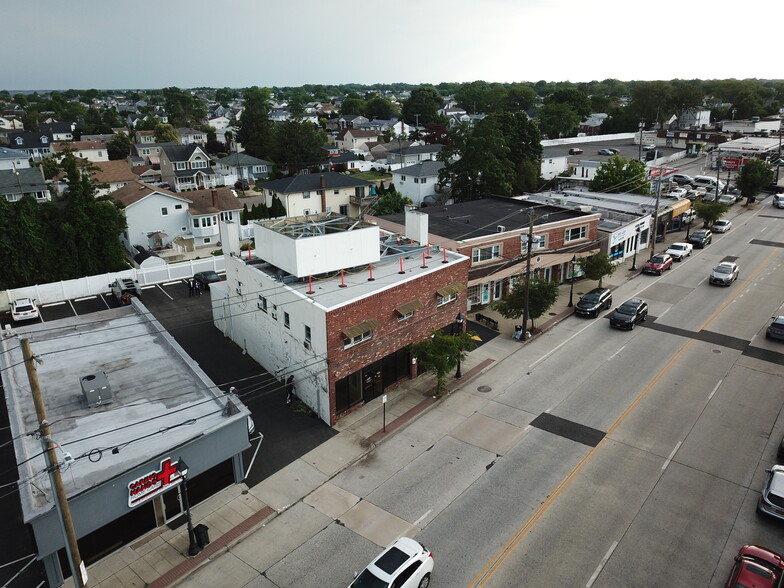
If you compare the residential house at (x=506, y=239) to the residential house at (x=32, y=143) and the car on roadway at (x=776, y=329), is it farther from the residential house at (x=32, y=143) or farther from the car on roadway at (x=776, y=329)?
the residential house at (x=32, y=143)

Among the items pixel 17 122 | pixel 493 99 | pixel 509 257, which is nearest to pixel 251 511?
pixel 509 257

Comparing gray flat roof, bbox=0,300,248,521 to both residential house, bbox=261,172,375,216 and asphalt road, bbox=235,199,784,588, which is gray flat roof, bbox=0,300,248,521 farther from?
residential house, bbox=261,172,375,216

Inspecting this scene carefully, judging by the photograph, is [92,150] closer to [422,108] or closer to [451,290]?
[422,108]

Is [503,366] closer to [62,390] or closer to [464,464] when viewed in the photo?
[464,464]

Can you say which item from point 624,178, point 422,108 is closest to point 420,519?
point 624,178

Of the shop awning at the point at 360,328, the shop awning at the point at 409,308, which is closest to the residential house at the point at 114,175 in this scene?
the shop awning at the point at 409,308

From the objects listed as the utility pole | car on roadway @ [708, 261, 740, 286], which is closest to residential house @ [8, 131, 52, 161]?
car on roadway @ [708, 261, 740, 286]
